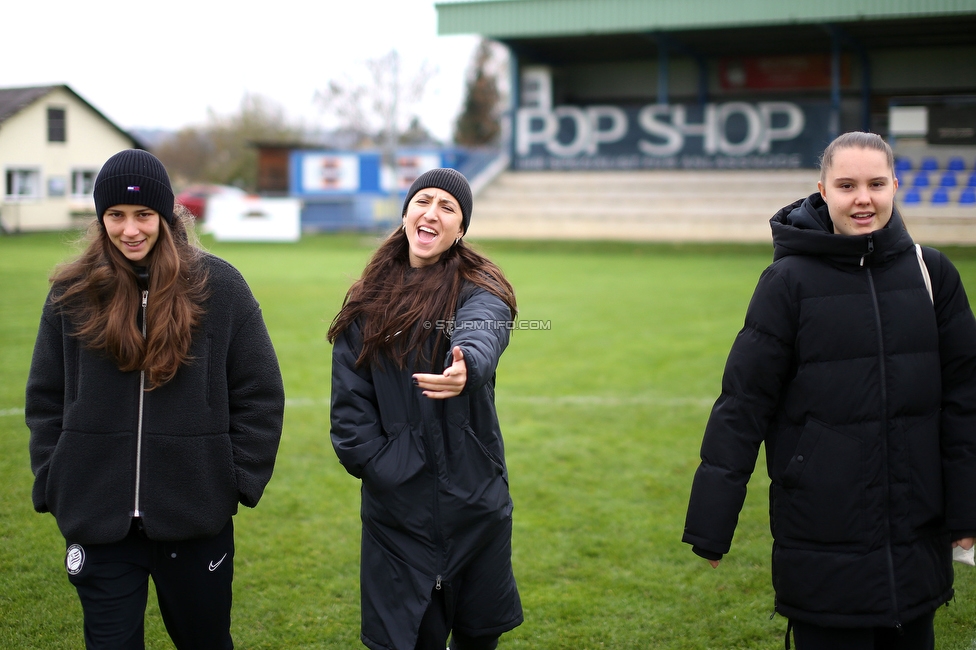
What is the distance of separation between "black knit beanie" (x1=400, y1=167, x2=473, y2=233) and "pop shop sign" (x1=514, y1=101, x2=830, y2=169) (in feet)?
93.4

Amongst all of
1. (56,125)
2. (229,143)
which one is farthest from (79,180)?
(229,143)

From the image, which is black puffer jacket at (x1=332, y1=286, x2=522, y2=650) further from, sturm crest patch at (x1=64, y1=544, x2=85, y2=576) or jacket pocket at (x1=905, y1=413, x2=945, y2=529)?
jacket pocket at (x1=905, y1=413, x2=945, y2=529)

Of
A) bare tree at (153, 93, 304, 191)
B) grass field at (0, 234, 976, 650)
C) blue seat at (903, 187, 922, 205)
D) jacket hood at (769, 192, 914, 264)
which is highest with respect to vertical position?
bare tree at (153, 93, 304, 191)

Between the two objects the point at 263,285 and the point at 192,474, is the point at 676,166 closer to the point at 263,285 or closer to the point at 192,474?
the point at 263,285

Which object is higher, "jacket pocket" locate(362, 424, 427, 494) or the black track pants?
"jacket pocket" locate(362, 424, 427, 494)

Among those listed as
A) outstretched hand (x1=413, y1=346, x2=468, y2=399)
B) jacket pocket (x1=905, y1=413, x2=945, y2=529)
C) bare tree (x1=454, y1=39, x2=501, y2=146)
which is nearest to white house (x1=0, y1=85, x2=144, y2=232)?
outstretched hand (x1=413, y1=346, x2=468, y2=399)

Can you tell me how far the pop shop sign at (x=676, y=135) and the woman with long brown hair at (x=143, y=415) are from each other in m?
29.0

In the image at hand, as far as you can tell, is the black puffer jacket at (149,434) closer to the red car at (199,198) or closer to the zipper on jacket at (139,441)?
the zipper on jacket at (139,441)

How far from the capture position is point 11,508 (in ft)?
17.4

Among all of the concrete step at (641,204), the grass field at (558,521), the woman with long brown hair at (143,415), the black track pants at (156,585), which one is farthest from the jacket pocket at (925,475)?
the concrete step at (641,204)

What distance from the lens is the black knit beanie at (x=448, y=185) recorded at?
9.66 ft

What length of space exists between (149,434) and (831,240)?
2.02 m

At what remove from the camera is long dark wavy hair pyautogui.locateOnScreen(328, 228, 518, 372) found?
2783mm

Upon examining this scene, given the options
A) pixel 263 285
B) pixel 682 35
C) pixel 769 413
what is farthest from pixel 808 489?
→ pixel 682 35
